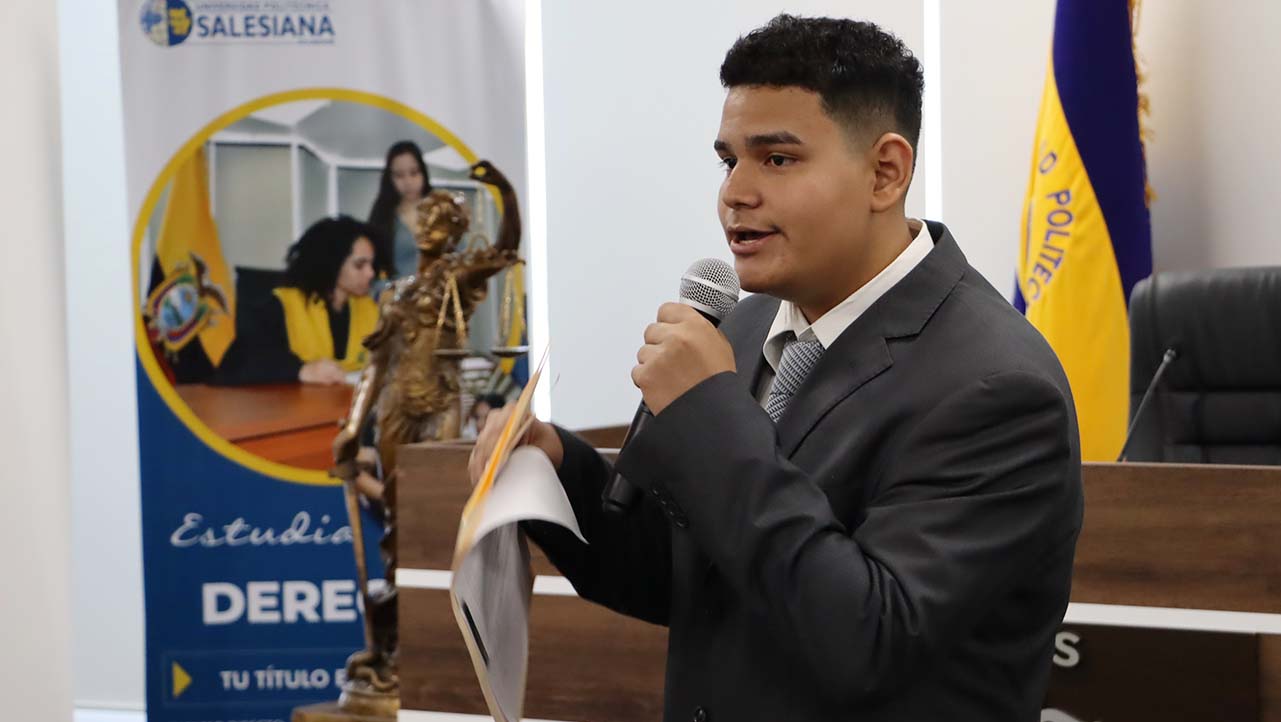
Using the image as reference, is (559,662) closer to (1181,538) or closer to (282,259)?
(1181,538)

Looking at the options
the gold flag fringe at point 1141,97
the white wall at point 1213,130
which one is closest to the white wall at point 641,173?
the white wall at point 1213,130

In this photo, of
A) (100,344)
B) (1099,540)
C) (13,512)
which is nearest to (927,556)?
(1099,540)

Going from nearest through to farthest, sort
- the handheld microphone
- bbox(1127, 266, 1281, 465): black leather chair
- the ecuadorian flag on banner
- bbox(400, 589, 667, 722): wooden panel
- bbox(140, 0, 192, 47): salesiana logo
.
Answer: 1. bbox(400, 589, 667, 722): wooden panel
2. the handheld microphone
3. bbox(1127, 266, 1281, 465): black leather chair
4. the ecuadorian flag on banner
5. bbox(140, 0, 192, 47): salesiana logo

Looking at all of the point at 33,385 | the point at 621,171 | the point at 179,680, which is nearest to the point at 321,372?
the point at 33,385

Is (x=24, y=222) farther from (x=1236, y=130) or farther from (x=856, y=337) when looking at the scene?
(x=1236, y=130)

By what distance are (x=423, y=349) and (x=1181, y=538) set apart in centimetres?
176

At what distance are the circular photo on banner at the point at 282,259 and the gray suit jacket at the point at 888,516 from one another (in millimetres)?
3307

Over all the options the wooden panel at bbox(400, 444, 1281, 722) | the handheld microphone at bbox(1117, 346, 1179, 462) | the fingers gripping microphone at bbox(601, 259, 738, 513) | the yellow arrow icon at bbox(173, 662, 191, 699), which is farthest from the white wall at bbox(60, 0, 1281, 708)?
the fingers gripping microphone at bbox(601, 259, 738, 513)

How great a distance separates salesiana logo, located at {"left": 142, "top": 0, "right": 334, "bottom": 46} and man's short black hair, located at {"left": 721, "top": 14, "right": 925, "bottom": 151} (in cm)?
348

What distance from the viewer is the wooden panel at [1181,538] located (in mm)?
2168

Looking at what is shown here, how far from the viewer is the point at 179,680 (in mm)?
4297

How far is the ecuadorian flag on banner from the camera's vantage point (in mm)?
4051

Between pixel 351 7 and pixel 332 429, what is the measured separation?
1.42 metres

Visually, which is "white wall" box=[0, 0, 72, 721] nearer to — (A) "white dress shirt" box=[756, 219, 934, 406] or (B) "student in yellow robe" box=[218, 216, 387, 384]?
(B) "student in yellow robe" box=[218, 216, 387, 384]
